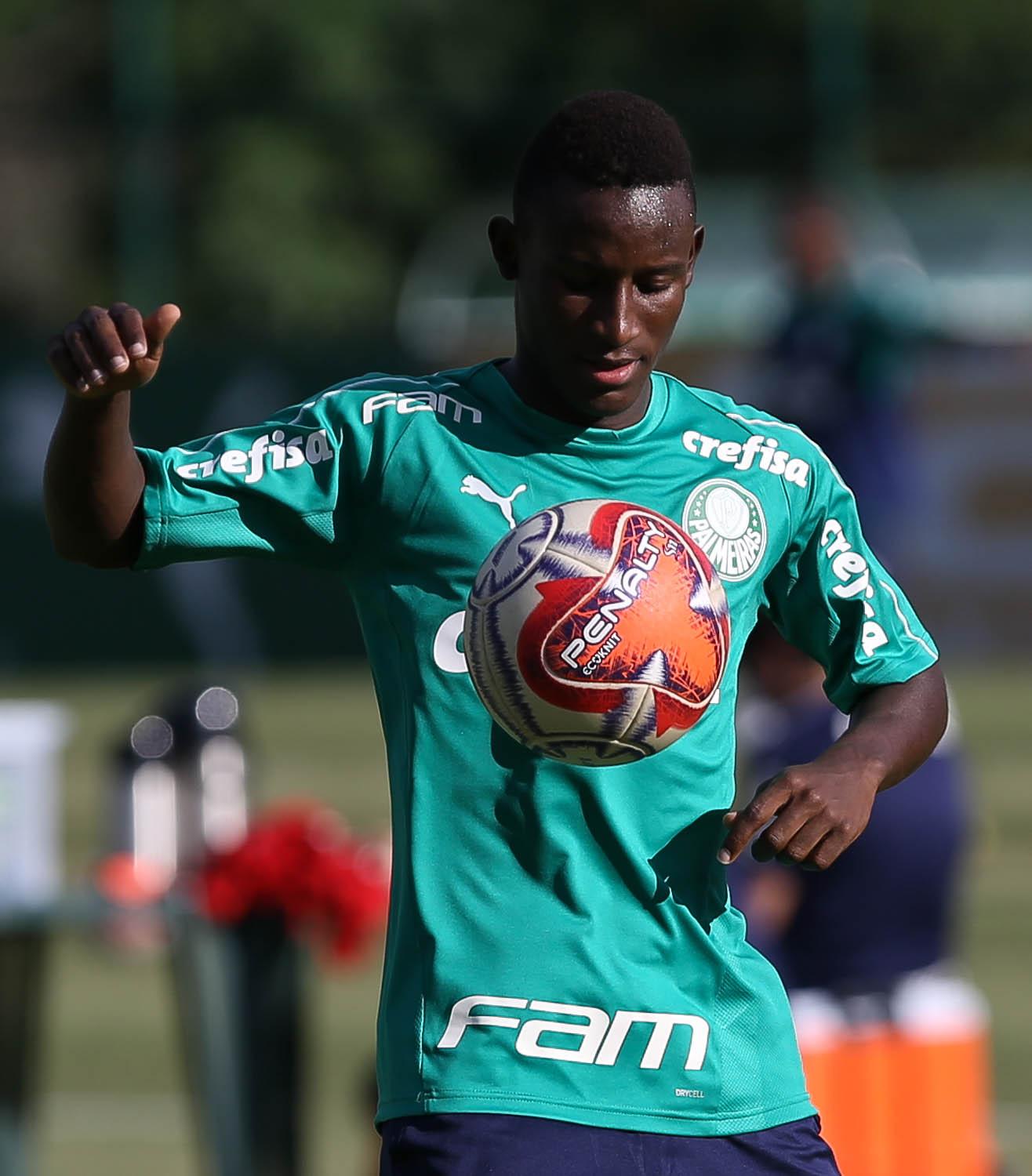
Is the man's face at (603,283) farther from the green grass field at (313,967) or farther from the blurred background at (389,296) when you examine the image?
the blurred background at (389,296)

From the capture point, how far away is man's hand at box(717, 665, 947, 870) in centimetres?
268

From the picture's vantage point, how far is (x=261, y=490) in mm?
2799

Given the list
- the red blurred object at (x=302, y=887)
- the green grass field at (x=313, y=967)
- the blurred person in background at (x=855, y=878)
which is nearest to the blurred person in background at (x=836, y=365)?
the green grass field at (x=313, y=967)

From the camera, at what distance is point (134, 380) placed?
8.63 ft

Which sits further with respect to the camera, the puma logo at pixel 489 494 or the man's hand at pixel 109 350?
the puma logo at pixel 489 494

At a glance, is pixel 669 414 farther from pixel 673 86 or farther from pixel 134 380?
pixel 673 86

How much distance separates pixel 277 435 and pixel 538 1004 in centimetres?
75

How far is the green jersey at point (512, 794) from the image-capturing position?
2740 millimetres

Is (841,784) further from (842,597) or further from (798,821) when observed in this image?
(842,597)

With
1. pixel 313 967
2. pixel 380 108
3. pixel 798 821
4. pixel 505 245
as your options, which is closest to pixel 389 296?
pixel 380 108

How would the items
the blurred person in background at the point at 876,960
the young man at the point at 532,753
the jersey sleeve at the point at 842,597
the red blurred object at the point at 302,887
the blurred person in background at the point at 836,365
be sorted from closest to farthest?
the young man at the point at 532,753 → the jersey sleeve at the point at 842,597 → the blurred person in background at the point at 876,960 → the red blurred object at the point at 302,887 → the blurred person in background at the point at 836,365

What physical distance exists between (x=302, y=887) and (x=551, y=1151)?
3.14 m

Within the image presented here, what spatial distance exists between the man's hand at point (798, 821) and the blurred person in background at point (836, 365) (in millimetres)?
6431

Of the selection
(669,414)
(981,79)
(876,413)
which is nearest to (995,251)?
(981,79)
